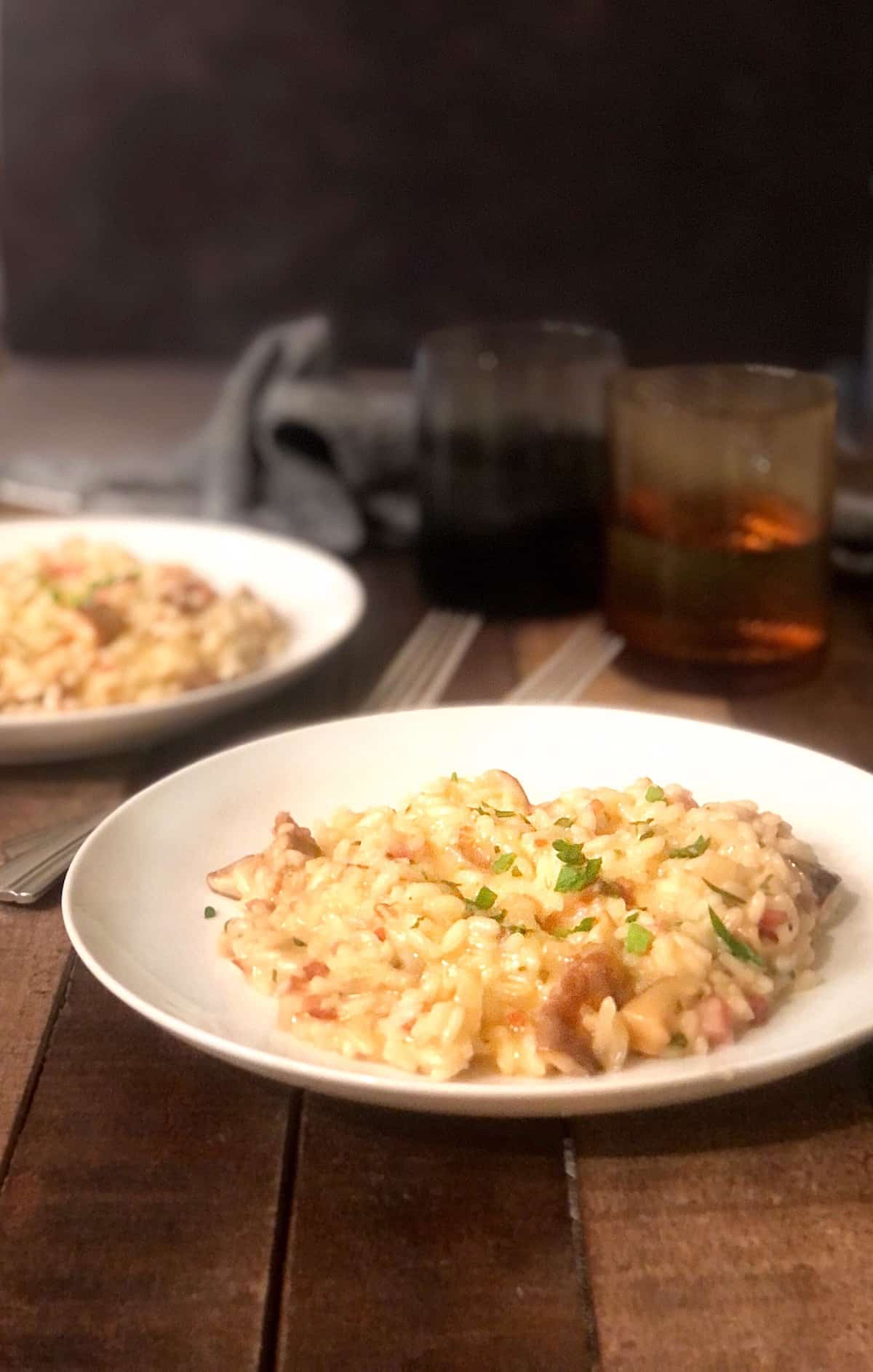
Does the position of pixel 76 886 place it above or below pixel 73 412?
above

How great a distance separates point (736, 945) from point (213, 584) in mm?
1145

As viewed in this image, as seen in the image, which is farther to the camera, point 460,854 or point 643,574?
point 643,574

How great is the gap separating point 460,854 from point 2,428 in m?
2.37

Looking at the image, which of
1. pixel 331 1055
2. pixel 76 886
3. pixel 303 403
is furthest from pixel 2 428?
pixel 331 1055

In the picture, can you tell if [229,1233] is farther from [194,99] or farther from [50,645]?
[194,99]

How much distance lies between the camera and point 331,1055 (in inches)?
35.8

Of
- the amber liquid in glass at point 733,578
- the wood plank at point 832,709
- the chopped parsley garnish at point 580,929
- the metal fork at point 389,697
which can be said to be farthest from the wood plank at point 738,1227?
the amber liquid in glass at point 733,578

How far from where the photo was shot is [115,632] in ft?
5.40

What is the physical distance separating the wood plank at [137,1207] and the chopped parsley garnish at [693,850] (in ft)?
0.98

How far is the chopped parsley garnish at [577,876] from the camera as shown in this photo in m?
0.99

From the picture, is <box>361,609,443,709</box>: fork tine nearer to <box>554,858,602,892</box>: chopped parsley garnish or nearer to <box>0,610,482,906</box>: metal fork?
<box>0,610,482,906</box>: metal fork

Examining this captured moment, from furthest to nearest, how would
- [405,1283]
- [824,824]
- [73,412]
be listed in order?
1. [73,412]
2. [824,824]
3. [405,1283]

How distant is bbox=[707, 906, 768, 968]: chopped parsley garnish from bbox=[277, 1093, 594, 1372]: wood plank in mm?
152

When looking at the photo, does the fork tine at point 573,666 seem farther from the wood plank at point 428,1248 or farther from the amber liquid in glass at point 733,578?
the wood plank at point 428,1248
